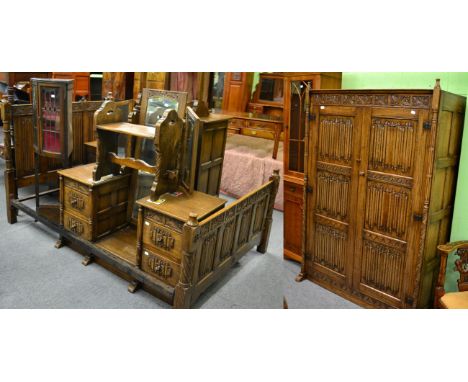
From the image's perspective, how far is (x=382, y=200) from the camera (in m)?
1.57

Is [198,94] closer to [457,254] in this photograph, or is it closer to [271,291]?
[271,291]

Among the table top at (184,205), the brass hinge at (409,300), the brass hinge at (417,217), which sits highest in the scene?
the brass hinge at (417,217)

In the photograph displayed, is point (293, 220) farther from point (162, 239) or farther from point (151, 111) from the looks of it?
point (151, 111)

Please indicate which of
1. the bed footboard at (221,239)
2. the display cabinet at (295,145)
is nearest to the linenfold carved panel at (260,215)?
the bed footboard at (221,239)

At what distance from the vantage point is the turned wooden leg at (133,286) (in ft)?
5.33

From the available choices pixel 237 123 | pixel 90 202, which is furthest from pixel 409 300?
pixel 237 123


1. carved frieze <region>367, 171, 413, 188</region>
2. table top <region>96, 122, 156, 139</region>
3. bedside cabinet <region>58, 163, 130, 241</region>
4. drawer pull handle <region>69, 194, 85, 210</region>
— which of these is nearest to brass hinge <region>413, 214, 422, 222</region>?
carved frieze <region>367, 171, 413, 188</region>

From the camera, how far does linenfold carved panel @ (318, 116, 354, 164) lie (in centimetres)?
161

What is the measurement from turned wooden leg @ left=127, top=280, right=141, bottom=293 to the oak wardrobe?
0.82 m

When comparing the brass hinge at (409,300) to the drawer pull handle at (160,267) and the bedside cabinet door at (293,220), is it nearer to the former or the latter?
the bedside cabinet door at (293,220)

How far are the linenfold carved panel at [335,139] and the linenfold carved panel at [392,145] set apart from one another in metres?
0.10

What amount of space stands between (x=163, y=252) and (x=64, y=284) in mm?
381

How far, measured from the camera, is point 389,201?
1552 mm

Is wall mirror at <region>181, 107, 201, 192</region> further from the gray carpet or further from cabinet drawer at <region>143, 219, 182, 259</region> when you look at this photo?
the gray carpet
